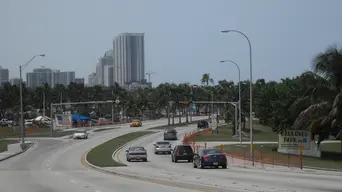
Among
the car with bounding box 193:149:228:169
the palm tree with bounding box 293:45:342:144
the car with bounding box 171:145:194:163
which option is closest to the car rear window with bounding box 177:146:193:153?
the car with bounding box 171:145:194:163

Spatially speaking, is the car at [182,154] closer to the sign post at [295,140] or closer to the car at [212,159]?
the car at [212,159]

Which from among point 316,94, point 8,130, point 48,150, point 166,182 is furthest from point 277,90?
point 8,130

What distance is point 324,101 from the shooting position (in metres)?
53.9

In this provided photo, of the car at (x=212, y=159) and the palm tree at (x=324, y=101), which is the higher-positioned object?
the palm tree at (x=324, y=101)

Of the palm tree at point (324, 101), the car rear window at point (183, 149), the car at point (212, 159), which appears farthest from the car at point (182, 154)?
the palm tree at point (324, 101)

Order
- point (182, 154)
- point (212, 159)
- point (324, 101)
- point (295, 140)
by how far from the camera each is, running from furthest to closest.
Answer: point (295, 140) < point (324, 101) < point (182, 154) < point (212, 159)

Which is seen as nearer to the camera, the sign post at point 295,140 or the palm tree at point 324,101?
the palm tree at point 324,101

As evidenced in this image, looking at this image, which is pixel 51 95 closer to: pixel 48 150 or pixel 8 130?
pixel 8 130

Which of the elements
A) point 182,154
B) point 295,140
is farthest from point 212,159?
point 295,140

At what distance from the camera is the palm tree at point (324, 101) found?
52.0 meters

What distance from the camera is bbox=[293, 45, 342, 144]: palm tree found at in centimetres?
5197

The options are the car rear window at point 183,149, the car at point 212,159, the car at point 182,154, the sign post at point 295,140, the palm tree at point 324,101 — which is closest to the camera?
the car at point 212,159

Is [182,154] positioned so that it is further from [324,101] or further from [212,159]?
[324,101]

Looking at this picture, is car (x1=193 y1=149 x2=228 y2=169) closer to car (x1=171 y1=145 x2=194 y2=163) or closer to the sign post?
car (x1=171 y1=145 x2=194 y2=163)
